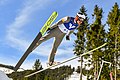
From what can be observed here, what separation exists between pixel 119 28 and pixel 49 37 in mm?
31547

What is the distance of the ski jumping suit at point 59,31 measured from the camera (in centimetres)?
1102

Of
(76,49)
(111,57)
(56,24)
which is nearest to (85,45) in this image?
(76,49)

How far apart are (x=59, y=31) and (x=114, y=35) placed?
31615mm

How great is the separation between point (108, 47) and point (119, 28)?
3.52 metres

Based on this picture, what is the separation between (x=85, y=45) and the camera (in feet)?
139

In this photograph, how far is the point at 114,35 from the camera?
41.5 m

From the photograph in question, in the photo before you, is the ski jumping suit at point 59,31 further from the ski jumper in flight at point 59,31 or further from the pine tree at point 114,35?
the pine tree at point 114,35

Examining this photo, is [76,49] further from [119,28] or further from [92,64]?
[119,28]

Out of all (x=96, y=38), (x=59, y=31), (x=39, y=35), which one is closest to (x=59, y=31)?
(x=59, y=31)

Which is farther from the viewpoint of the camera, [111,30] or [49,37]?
[111,30]

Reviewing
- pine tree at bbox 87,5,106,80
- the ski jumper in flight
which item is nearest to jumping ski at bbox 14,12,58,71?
the ski jumper in flight

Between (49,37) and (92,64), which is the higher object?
(92,64)

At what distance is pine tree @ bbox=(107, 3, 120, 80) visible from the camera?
40938mm

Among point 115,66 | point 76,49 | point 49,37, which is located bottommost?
point 49,37
